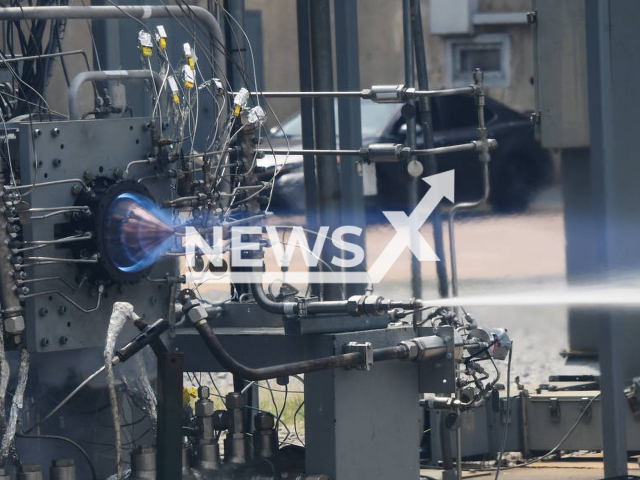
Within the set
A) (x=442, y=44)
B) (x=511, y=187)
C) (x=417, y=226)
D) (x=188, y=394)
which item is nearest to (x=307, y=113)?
(x=417, y=226)

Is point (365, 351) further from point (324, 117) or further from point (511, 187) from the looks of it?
point (511, 187)

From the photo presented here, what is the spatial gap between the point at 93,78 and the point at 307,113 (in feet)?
5.75

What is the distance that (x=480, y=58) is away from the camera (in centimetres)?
1762

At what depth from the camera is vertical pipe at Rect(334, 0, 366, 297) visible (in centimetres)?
558

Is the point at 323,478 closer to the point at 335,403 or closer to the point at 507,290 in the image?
the point at 335,403

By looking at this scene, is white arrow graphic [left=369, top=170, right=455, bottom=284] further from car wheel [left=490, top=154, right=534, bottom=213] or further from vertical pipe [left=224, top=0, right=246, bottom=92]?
car wheel [left=490, top=154, right=534, bottom=213]

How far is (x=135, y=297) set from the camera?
155 inches

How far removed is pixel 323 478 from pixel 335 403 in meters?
0.23

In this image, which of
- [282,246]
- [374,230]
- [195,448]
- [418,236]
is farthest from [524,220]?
[195,448]

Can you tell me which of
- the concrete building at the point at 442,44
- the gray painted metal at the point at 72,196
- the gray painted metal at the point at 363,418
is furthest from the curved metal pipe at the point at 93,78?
the concrete building at the point at 442,44

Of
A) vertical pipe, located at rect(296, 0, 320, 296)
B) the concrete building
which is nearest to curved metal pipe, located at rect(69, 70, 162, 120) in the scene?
vertical pipe, located at rect(296, 0, 320, 296)

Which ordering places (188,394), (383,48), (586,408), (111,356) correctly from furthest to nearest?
(383,48), (586,408), (188,394), (111,356)

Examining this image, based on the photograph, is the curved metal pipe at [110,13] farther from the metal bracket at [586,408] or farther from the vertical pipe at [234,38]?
the metal bracket at [586,408]

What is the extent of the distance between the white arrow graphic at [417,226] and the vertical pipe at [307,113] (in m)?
0.42
